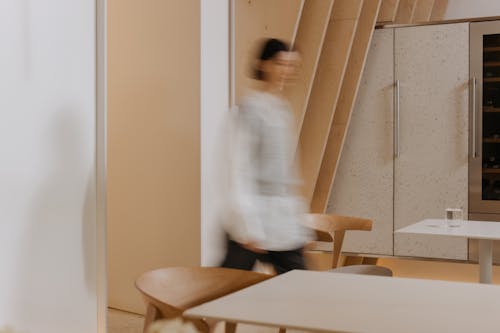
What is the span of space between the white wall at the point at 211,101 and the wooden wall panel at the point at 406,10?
6.94ft

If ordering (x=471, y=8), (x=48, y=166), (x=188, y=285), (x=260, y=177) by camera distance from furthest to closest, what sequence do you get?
(x=471, y=8) < (x=48, y=166) < (x=260, y=177) < (x=188, y=285)

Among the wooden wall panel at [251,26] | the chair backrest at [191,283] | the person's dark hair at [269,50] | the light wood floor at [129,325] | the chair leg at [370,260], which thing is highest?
the wooden wall panel at [251,26]

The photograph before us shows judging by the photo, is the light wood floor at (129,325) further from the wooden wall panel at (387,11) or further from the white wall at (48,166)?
the wooden wall panel at (387,11)

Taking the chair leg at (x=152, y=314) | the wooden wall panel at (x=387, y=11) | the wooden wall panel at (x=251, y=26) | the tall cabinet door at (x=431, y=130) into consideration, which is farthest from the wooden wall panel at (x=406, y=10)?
the chair leg at (x=152, y=314)

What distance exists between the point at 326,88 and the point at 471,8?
2.35 meters

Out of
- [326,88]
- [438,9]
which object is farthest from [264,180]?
[438,9]

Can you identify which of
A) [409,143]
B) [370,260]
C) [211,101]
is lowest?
[370,260]

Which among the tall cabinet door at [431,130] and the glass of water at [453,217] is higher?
the tall cabinet door at [431,130]

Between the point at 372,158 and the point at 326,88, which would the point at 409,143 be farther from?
the point at 326,88

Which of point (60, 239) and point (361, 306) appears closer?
point (361, 306)

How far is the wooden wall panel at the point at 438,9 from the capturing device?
6777 mm

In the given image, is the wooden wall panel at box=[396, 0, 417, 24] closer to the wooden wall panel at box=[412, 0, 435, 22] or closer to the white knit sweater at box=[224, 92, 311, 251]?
the wooden wall panel at box=[412, 0, 435, 22]

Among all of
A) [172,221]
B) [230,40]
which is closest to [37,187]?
[172,221]

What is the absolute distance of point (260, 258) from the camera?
296cm
